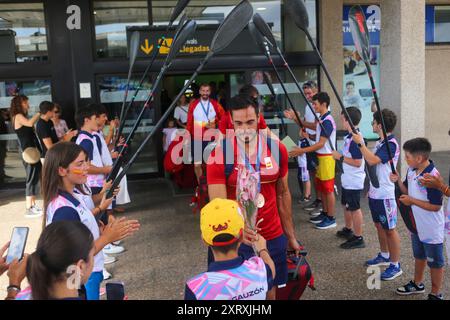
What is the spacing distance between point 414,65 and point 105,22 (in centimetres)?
581

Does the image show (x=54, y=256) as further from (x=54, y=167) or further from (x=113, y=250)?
(x=113, y=250)

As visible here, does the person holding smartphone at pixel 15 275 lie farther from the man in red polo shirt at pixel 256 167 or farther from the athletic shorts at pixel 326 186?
the athletic shorts at pixel 326 186

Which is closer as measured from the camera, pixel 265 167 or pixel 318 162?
pixel 265 167

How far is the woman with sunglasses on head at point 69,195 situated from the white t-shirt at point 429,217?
2.37 m

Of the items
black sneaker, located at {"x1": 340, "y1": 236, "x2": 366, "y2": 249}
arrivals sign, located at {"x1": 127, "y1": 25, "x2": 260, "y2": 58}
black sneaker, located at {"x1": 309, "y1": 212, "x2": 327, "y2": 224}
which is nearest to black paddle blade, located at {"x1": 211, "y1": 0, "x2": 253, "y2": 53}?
black sneaker, located at {"x1": 340, "y1": 236, "x2": 366, "y2": 249}

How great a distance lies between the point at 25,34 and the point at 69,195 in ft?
24.3

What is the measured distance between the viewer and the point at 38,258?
187 centimetres

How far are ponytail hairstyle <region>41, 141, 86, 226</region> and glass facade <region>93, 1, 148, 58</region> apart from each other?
6765 mm

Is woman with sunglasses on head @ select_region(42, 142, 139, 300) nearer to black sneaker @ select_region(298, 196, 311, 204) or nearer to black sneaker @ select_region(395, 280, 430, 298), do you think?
black sneaker @ select_region(395, 280, 430, 298)

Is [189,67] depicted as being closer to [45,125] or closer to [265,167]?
[45,125]

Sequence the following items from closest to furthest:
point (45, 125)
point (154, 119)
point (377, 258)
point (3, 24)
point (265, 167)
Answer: point (265, 167)
point (377, 258)
point (45, 125)
point (3, 24)
point (154, 119)

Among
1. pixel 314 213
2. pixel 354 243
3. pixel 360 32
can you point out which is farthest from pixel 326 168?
pixel 360 32

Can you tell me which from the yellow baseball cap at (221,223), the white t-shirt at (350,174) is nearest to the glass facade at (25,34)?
the white t-shirt at (350,174)

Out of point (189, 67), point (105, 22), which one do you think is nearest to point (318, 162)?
point (189, 67)
